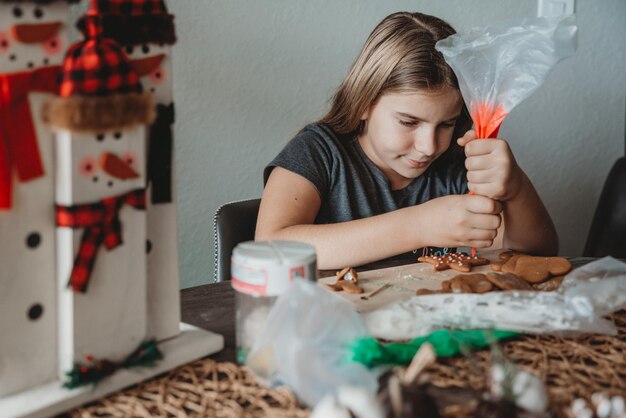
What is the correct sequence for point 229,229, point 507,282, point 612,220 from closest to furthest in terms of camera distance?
point 507,282 < point 229,229 < point 612,220

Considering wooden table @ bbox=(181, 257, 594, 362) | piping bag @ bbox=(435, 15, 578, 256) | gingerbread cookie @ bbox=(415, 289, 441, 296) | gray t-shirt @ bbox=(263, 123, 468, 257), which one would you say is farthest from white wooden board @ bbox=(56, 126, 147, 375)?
gray t-shirt @ bbox=(263, 123, 468, 257)

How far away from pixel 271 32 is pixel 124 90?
102 cm

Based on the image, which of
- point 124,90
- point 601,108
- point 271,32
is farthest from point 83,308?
point 601,108

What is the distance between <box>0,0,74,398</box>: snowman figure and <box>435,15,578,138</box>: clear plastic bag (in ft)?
1.99

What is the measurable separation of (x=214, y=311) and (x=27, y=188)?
0.31 metres

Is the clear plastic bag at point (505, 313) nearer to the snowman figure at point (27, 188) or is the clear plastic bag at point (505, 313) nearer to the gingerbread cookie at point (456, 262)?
the gingerbread cookie at point (456, 262)

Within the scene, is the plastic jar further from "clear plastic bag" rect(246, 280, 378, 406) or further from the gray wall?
the gray wall

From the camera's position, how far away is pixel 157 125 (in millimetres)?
632

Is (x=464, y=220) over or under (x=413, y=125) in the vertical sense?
under

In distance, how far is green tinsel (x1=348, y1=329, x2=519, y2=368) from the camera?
0.61 m

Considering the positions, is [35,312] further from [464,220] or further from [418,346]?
[464,220]

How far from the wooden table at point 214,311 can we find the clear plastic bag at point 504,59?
0.45 m

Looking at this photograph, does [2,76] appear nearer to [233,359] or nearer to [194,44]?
[233,359]

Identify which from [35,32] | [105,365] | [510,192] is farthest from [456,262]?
[35,32]
